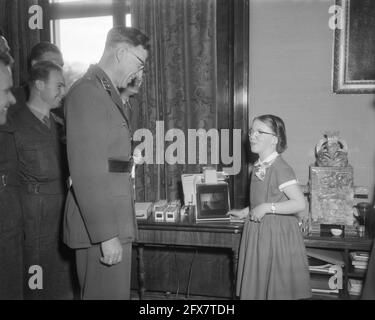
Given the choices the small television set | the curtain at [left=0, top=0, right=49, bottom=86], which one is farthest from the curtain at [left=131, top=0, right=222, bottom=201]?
the curtain at [left=0, top=0, right=49, bottom=86]

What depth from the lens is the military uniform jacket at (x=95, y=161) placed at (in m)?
1.69

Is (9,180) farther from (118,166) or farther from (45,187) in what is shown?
(118,166)

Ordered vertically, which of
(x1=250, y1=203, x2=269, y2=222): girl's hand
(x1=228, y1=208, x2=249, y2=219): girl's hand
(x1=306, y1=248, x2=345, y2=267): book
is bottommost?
(x1=306, y1=248, x2=345, y2=267): book

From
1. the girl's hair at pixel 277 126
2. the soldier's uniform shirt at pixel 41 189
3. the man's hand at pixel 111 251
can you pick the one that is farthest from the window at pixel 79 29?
the man's hand at pixel 111 251

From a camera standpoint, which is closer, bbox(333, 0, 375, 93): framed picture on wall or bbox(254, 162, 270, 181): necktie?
bbox(254, 162, 270, 181): necktie

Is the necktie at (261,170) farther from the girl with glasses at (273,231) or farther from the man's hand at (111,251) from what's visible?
the man's hand at (111,251)

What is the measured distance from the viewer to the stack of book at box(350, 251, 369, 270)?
256 cm

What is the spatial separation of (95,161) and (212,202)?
4.01 feet

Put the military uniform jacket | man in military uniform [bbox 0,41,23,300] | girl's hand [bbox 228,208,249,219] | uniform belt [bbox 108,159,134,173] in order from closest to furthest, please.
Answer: the military uniform jacket
uniform belt [bbox 108,159,134,173]
man in military uniform [bbox 0,41,23,300]
girl's hand [bbox 228,208,249,219]

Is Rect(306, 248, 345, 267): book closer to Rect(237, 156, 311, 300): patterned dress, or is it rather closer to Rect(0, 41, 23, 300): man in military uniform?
Rect(237, 156, 311, 300): patterned dress

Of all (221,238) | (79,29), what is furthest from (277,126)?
(79,29)

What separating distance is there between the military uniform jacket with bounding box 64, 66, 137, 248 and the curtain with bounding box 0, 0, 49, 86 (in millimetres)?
1840

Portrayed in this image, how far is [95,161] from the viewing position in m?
1.69

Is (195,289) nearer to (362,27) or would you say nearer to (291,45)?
(291,45)
